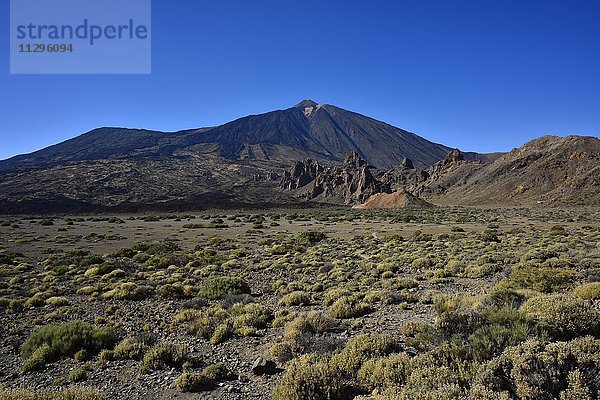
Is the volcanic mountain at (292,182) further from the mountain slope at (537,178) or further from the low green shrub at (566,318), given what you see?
the low green shrub at (566,318)

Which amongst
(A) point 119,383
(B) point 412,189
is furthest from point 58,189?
(A) point 119,383

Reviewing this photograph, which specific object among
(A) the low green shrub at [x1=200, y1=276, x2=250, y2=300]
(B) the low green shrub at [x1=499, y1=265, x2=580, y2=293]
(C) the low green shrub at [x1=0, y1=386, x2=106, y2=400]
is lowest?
(A) the low green shrub at [x1=200, y1=276, x2=250, y2=300]

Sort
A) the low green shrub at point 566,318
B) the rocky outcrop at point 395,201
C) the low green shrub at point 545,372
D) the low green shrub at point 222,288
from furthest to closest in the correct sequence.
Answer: the rocky outcrop at point 395,201, the low green shrub at point 222,288, the low green shrub at point 566,318, the low green shrub at point 545,372

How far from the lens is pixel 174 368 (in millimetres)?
6418

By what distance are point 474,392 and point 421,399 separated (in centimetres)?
60

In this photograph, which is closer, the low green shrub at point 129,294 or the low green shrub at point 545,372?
the low green shrub at point 545,372

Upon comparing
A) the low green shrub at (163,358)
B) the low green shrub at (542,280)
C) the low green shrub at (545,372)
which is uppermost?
the low green shrub at (545,372)

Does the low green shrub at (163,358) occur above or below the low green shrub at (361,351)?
below

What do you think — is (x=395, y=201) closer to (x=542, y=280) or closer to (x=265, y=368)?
(x=542, y=280)

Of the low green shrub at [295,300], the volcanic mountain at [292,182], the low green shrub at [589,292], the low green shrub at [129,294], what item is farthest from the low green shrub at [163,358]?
the volcanic mountain at [292,182]

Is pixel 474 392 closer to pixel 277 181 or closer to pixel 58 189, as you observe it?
pixel 58 189

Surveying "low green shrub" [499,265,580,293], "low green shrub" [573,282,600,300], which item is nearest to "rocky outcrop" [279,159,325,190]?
"low green shrub" [499,265,580,293]

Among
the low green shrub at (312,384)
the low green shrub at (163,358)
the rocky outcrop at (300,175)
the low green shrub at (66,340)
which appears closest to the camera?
the low green shrub at (312,384)

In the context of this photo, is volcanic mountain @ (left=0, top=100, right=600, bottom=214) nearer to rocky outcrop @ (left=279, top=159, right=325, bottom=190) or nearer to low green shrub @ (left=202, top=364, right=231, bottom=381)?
rocky outcrop @ (left=279, top=159, right=325, bottom=190)
